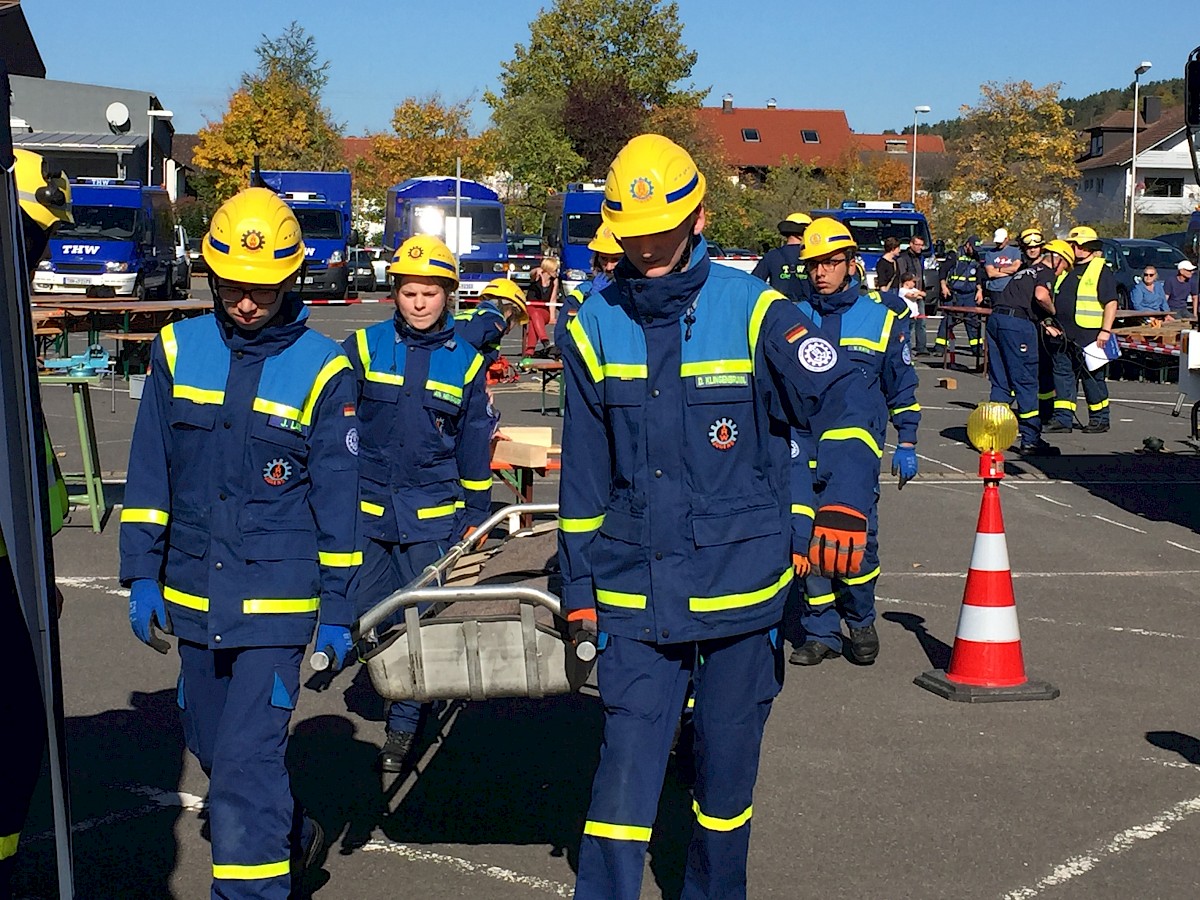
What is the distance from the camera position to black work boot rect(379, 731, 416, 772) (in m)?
6.27

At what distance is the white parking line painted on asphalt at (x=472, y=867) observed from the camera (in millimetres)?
5234

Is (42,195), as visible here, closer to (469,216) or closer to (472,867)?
(472,867)

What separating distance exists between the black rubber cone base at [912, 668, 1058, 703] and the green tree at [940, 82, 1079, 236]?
185 ft

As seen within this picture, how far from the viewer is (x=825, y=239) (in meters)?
7.64

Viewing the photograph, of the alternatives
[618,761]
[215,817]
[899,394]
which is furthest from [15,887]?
[899,394]

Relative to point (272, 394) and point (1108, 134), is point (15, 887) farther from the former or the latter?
point (1108, 134)

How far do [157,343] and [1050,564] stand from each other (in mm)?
7480

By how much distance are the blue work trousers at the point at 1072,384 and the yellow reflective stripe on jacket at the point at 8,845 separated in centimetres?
1467

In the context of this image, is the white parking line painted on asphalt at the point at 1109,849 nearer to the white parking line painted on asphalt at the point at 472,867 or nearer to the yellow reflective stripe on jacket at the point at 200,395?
the white parking line painted on asphalt at the point at 472,867

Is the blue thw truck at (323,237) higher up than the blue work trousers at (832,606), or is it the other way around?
the blue thw truck at (323,237)

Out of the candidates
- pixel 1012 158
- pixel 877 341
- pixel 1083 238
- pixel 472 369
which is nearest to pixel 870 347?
pixel 877 341

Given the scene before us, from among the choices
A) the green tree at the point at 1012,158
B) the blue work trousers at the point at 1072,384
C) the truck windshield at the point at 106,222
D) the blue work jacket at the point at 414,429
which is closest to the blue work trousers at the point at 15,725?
the blue work jacket at the point at 414,429

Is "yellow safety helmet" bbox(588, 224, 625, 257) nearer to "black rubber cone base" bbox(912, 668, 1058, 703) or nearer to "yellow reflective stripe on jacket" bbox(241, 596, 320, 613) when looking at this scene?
"black rubber cone base" bbox(912, 668, 1058, 703)

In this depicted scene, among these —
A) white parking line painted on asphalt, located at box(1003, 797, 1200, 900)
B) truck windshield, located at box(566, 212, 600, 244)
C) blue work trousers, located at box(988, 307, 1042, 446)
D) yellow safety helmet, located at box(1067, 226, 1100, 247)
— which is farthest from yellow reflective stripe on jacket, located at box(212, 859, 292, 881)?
truck windshield, located at box(566, 212, 600, 244)
